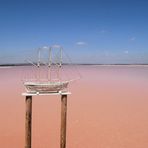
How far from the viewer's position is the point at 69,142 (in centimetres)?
1193

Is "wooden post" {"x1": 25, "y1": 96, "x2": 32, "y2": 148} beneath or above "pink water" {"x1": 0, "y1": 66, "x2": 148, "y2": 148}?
above

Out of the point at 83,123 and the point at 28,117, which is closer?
the point at 28,117

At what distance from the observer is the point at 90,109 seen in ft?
58.4

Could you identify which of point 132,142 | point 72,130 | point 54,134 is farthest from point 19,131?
point 132,142

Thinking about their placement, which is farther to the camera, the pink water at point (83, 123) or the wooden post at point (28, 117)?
the pink water at point (83, 123)

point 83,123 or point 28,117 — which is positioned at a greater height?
point 28,117

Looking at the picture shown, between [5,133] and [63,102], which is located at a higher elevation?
[63,102]

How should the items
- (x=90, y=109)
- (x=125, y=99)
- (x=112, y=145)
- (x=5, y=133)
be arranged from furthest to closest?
(x=125, y=99) < (x=90, y=109) < (x=5, y=133) < (x=112, y=145)

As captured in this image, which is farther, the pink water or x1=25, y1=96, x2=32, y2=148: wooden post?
the pink water

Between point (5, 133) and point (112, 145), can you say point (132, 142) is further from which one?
point (5, 133)

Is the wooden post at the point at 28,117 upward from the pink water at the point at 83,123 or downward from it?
upward

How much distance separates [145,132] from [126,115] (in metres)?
3.13

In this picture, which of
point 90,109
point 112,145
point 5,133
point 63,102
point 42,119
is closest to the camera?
point 63,102

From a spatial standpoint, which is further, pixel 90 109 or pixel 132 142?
pixel 90 109
